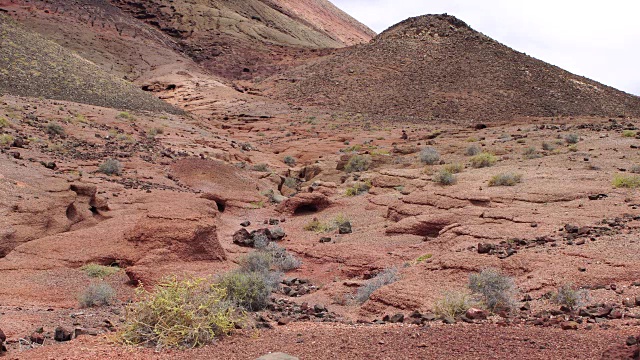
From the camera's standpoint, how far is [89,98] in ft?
102

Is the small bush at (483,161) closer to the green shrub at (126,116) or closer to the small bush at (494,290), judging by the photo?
the small bush at (494,290)

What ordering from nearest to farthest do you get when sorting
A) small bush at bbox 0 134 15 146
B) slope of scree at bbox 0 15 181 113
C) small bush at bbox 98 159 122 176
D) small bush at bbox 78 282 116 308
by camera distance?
small bush at bbox 78 282 116 308
small bush at bbox 0 134 15 146
small bush at bbox 98 159 122 176
slope of scree at bbox 0 15 181 113

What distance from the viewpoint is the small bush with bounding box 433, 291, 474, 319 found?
6852 mm

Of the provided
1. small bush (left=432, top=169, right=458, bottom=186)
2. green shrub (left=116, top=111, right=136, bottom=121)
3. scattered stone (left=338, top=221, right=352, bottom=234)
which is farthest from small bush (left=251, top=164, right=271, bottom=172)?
scattered stone (left=338, top=221, right=352, bottom=234)

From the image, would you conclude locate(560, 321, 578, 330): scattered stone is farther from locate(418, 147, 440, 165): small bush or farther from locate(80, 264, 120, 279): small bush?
locate(418, 147, 440, 165): small bush

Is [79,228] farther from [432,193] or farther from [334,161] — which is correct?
[334,161]

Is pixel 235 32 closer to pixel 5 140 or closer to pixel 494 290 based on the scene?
pixel 5 140

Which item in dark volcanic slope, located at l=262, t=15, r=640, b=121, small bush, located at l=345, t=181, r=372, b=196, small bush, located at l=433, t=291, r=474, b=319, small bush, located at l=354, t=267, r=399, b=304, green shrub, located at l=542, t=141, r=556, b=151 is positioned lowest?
small bush, located at l=354, t=267, r=399, b=304

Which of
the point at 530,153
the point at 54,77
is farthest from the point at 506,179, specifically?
the point at 54,77

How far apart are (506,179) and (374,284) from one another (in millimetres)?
7173

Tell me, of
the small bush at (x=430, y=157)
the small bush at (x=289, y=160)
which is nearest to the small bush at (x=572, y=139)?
the small bush at (x=430, y=157)

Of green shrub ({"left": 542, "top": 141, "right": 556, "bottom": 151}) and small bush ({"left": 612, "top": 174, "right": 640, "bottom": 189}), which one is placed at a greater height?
green shrub ({"left": 542, "top": 141, "right": 556, "bottom": 151})

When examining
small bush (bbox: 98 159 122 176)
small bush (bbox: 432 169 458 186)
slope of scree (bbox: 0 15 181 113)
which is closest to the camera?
small bush (bbox: 432 169 458 186)

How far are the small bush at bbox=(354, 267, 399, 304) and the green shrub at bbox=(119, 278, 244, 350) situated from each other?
2.66 metres
